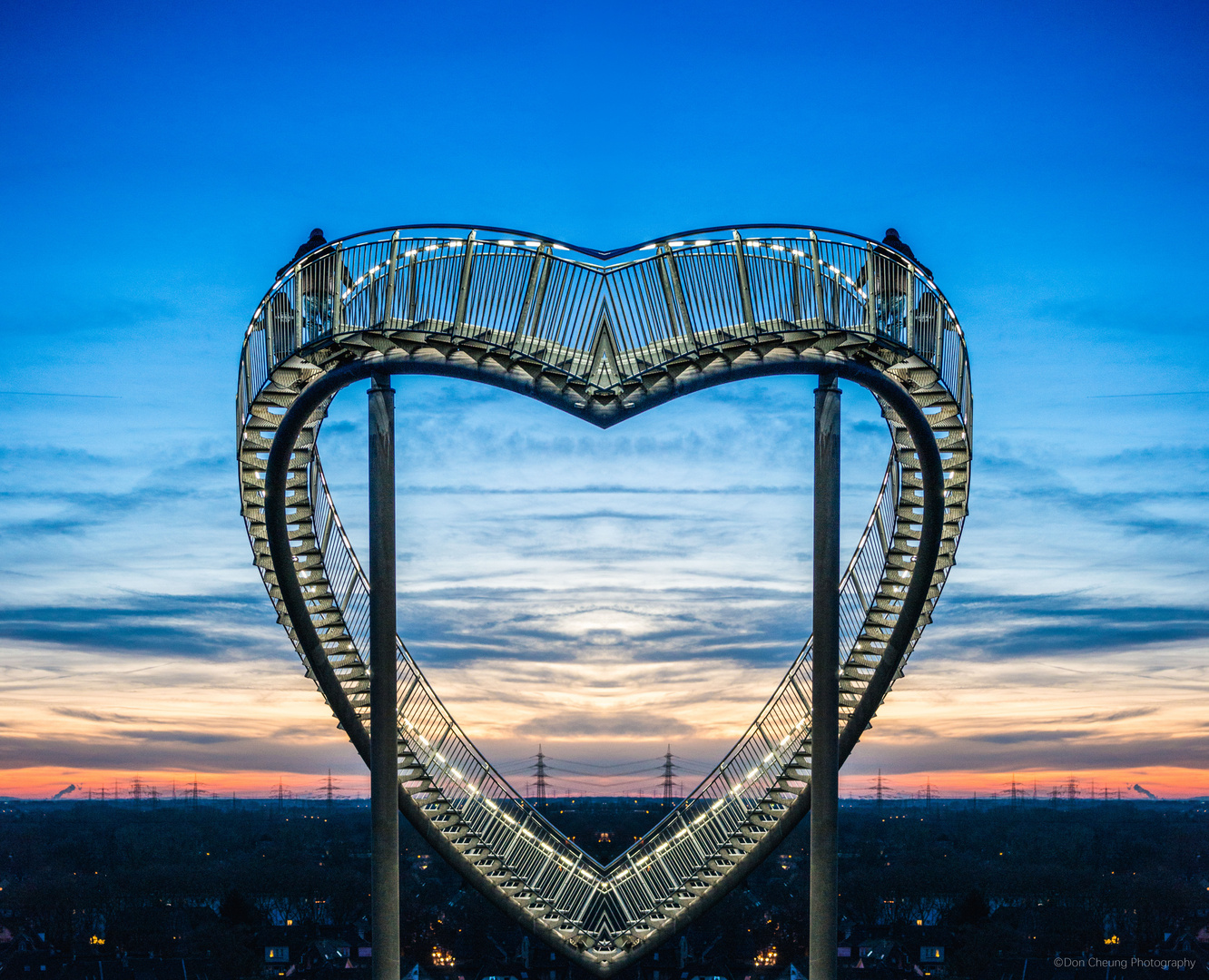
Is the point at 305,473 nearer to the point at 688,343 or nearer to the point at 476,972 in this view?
the point at 688,343

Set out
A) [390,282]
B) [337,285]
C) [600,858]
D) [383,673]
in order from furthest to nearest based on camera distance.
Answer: [600,858], [383,673], [337,285], [390,282]

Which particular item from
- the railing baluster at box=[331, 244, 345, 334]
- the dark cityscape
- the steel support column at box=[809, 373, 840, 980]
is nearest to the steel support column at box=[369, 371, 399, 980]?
the railing baluster at box=[331, 244, 345, 334]

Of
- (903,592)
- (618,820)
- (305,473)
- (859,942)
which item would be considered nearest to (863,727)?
(903,592)

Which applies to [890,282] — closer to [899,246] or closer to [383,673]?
[899,246]

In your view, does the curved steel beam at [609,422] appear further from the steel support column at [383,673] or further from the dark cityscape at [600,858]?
the dark cityscape at [600,858]

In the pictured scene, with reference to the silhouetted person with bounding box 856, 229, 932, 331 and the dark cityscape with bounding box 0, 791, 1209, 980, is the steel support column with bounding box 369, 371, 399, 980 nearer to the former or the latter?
the silhouetted person with bounding box 856, 229, 932, 331

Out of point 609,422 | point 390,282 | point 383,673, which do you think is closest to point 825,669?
point 609,422
